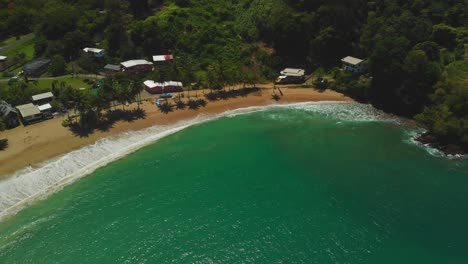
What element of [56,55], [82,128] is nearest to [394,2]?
[82,128]

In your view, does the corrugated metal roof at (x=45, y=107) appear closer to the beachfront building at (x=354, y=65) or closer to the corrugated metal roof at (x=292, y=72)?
the corrugated metal roof at (x=292, y=72)

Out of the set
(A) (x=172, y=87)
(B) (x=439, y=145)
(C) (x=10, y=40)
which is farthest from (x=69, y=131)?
(B) (x=439, y=145)

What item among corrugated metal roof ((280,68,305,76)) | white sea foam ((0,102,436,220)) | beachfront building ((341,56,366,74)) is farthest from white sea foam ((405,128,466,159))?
corrugated metal roof ((280,68,305,76))

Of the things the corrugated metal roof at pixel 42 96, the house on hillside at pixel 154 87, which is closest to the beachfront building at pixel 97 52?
the house on hillside at pixel 154 87

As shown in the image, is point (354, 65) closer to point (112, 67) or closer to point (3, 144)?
point (112, 67)

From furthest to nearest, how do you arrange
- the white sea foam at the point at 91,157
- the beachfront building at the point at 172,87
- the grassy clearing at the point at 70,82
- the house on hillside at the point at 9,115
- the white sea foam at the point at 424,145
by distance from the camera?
1. the grassy clearing at the point at 70,82
2. the beachfront building at the point at 172,87
3. the house on hillside at the point at 9,115
4. the white sea foam at the point at 424,145
5. the white sea foam at the point at 91,157

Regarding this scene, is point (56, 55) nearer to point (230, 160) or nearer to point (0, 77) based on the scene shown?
point (0, 77)

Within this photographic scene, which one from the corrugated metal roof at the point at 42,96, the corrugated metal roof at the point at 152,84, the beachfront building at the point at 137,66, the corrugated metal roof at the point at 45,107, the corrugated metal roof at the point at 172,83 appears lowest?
the corrugated metal roof at the point at 45,107
